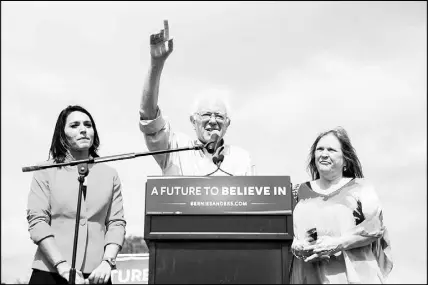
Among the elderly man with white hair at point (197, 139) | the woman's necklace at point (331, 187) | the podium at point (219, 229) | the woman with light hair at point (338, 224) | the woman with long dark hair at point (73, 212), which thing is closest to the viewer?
the podium at point (219, 229)

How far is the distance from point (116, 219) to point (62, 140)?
2.12 feet

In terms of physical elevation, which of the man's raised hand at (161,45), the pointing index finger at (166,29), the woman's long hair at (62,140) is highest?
the pointing index finger at (166,29)

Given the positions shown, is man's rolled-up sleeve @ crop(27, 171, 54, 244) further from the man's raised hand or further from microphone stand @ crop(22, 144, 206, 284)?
the man's raised hand

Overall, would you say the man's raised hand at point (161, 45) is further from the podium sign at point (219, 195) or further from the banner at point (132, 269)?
the banner at point (132, 269)

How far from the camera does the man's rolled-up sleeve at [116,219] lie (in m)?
3.67

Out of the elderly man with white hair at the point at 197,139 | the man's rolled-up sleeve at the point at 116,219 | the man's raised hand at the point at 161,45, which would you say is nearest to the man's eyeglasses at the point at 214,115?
the elderly man with white hair at the point at 197,139

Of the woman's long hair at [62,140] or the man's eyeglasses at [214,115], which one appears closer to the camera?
the woman's long hair at [62,140]

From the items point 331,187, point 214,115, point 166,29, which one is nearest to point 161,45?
point 166,29

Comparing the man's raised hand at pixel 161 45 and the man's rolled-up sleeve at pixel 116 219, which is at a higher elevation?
the man's raised hand at pixel 161 45

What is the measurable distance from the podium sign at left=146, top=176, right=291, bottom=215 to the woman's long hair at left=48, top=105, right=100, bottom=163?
2.72ft

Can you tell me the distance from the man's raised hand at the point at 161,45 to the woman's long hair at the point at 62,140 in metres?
0.60

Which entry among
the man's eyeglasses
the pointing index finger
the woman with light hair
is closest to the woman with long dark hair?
the pointing index finger

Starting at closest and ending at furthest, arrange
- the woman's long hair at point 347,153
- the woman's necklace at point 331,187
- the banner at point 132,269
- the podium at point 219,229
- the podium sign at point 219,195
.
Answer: the podium at point 219,229 → the podium sign at point 219,195 → the woman's necklace at point 331,187 → the woman's long hair at point 347,153 → the banner at point 132,269

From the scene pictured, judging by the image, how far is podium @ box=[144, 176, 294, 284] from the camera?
124 inches
